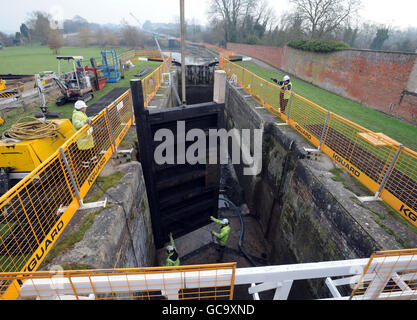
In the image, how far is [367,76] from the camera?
13.2 metres

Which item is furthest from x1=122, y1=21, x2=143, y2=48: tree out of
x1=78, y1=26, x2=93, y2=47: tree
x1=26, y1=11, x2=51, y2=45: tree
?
x1=26, y1=11, x2=51, y2=45: tree

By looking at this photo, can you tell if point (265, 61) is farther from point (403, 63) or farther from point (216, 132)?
point (216, 132)

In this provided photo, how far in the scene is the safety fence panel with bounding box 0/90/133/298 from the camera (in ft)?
9.78

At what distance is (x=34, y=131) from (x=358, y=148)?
7675 millimetres

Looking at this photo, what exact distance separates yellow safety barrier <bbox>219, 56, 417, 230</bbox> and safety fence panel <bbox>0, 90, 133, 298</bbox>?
540cm

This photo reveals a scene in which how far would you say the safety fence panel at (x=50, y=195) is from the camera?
117 inches

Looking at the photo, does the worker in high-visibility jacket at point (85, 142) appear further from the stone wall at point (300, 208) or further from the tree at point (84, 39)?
the tree at point (84, 39)

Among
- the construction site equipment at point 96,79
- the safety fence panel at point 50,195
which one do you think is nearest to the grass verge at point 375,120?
the safety fence panel at point 50,195

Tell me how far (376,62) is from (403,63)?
1783 mm

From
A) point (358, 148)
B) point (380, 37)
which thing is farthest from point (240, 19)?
point (358, 148)

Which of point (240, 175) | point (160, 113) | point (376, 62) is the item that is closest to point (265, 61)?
point (376, 62)

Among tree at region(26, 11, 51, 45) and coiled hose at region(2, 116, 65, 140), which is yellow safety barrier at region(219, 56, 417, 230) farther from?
tree at region(26, 11, 51, 45)

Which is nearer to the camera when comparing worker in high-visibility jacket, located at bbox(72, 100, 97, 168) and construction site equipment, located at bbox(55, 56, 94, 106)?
worker in high-visibility jacket, located at bbox(72, 100, 97, 168)

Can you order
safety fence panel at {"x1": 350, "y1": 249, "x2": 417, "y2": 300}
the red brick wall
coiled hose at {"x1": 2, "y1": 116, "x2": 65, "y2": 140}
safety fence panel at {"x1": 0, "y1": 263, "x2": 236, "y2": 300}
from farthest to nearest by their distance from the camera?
the red brick wall → coiled hose at {"x1": 2, "y1": 116, "x2": 65, "y2": 140} → safety fence panel at {"x1": 350, "y1": 249, "x2": 417, "y2": 300} → safety fence panel at {"x1": 0, "y1": 263, "x2": 236, "y2": 300}
